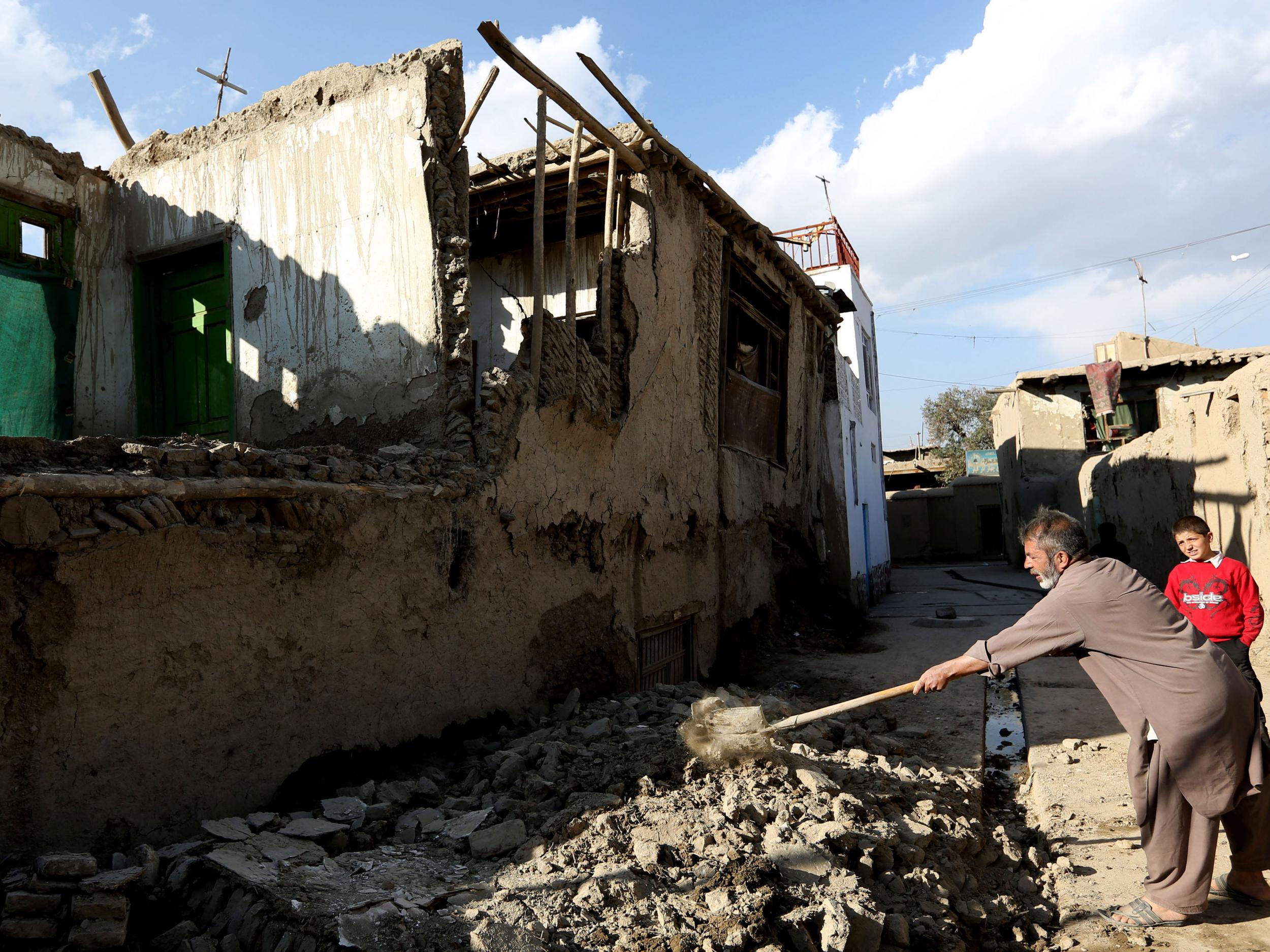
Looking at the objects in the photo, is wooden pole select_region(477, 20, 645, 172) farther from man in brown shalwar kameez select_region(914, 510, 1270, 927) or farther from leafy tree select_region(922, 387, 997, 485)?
leafy tree select_region(922, 387, 997, 485)

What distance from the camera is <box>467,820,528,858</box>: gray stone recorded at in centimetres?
338

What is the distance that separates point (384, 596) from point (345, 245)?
2661mm

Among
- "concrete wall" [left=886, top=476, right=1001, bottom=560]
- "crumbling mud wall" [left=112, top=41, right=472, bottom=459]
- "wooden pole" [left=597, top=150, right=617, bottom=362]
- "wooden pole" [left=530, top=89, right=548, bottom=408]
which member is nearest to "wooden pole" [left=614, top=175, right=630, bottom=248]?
"wooden pole" [left=597, top=150, right=617, bottom=362]

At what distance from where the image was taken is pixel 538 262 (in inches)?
228

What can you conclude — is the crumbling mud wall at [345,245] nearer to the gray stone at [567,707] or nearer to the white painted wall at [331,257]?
the white painted wall at [331,257]

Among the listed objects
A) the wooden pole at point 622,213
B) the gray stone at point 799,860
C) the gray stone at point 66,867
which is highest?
the wooden pole at point 622,213

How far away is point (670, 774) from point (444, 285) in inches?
126

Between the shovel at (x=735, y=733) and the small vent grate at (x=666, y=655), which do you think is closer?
the shovel at (x=735, y=733)

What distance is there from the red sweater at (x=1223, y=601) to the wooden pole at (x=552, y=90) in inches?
192

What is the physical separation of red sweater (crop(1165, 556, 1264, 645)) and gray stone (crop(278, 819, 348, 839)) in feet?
14.1

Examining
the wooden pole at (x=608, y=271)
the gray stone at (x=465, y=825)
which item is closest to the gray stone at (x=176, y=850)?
the gray stone at (x=465, y=825)

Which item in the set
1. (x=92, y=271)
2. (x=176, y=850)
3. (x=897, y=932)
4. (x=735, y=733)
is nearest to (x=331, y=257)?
(x=92, y=271)

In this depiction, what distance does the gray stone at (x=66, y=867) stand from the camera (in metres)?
2.67

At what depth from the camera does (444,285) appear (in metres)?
5.40
